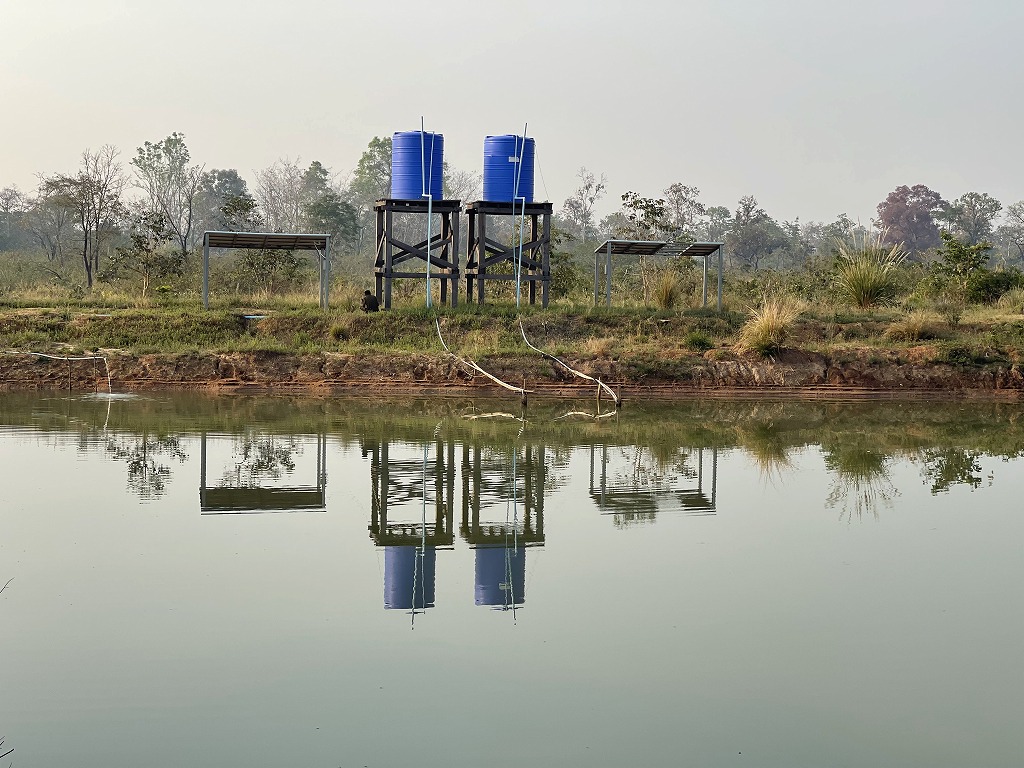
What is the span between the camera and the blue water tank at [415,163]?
23094 mm

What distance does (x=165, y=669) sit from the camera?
588 cm

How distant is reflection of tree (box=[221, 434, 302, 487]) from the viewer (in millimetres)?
11531

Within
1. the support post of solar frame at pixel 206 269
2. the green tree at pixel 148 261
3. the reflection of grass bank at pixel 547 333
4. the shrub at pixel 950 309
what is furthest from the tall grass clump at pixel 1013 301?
the green tree at pixel 148 261

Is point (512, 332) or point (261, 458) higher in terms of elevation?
point (512, 332)

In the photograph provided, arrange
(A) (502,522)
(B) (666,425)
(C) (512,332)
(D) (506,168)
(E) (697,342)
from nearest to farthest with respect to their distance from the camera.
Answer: (A) (502,522) < (B) (666,425) < (E) (697,342) < (C) (512,332) < (D) (506,168)

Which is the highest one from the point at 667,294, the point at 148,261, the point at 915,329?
the point at 148,261

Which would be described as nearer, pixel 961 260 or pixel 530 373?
pixel 530 373

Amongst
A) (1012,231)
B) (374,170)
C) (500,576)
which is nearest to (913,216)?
(1012,231)

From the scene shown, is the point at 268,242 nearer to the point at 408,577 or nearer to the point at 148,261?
the point at 148,261

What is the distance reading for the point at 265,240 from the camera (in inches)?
940

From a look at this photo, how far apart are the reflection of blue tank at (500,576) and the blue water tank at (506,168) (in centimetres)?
1550

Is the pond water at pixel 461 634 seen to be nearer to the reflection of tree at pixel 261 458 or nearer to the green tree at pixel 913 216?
the reflection of tree at pixel 261 458

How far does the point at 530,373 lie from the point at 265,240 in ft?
23.7

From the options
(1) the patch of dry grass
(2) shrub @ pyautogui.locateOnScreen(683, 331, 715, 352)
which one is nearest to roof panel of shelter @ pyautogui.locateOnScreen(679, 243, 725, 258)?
(2) shrub @ pyautogui.locateOnScreen(683, 331, 715, 352)
